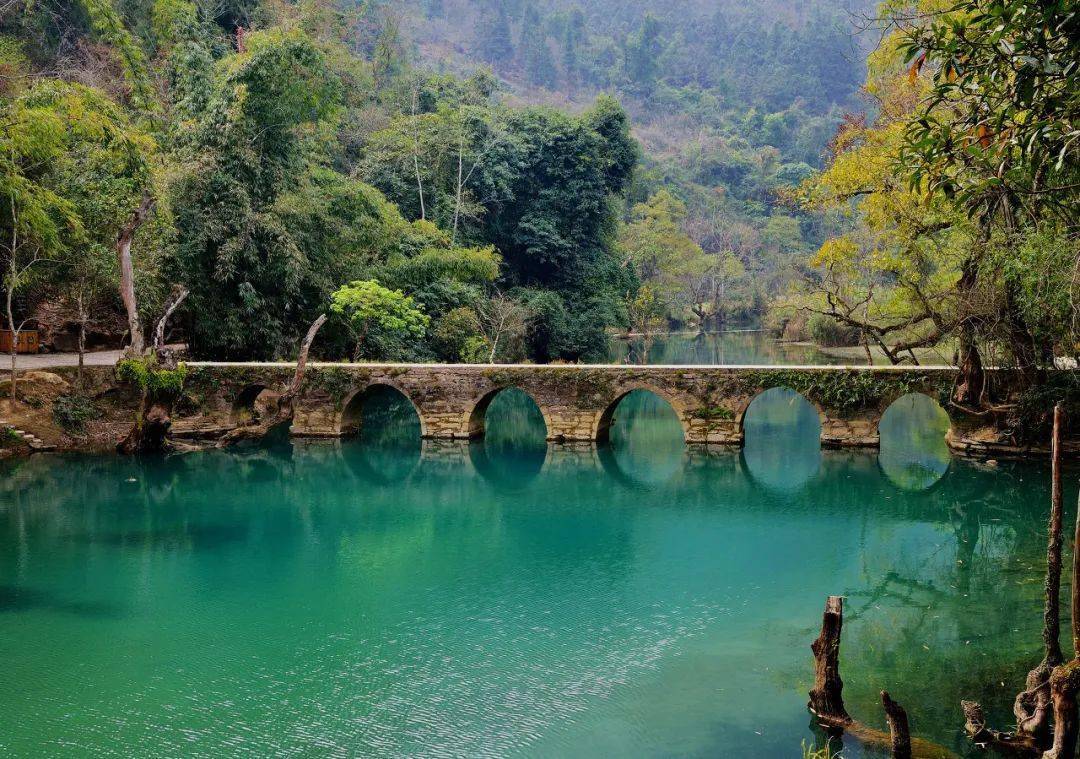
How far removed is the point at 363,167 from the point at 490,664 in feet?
87.9

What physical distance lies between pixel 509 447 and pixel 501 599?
11.7 meters

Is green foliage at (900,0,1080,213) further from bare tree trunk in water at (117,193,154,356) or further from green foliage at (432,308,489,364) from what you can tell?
green foliage at (432,308,489,364)

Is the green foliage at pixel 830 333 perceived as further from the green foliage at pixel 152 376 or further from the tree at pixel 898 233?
the green foliage at pixel 152 376

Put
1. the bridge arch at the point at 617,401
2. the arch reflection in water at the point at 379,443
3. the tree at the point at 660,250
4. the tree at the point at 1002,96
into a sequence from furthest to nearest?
the tree at the point at 660,250, the bridge arch at the point at 617,401, the arch reflection in water at the point at 379,443, the tree at the point at 1002,96

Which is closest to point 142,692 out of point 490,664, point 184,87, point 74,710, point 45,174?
point 74,710

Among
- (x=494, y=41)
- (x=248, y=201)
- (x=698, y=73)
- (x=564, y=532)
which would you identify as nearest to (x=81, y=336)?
(x=248, y=201)

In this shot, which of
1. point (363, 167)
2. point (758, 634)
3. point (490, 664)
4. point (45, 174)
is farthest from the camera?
point (363, 167)

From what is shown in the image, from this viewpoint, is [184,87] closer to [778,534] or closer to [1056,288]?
[778,534]

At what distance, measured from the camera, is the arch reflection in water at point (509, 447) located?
21.1 m

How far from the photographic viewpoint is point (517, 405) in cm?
3312

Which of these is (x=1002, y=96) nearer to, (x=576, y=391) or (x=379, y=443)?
(x=576, y=391)

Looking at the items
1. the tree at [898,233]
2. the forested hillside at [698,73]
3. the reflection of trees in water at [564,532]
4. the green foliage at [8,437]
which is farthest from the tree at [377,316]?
the forested hillside at [698,73]

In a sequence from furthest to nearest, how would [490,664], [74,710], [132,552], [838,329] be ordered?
[838,329] → [132,552] → [490,664] → [74,710]

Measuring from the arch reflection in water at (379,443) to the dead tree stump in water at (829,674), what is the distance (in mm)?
13310
